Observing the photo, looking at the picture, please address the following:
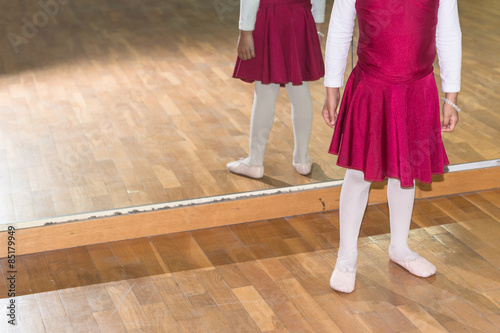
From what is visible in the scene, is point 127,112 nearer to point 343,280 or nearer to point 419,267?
point 343,280

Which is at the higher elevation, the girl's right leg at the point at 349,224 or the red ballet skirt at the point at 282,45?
the red ballet skirt at the point at 282,45

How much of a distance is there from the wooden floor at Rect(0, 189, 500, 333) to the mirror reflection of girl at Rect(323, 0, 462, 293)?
14.9 inches

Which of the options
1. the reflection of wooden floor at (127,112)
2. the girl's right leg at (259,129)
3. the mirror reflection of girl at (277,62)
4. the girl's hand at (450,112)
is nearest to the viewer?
the girl's hand at (450,112)

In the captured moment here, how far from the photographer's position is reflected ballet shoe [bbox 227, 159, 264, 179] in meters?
3.06

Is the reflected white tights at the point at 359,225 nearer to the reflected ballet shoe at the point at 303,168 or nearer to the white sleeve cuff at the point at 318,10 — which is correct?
the reflected ballet shoe at the point at 303,168

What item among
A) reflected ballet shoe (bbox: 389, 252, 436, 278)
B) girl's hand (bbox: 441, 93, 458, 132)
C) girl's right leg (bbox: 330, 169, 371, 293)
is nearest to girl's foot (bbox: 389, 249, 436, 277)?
reflected ballet shoe (bbox: 389, 252, 436, 278)

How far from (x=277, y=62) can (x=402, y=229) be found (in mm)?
804

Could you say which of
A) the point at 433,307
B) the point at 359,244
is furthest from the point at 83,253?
the point at 433,307

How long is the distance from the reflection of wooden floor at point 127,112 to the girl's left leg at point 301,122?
4 centimetres

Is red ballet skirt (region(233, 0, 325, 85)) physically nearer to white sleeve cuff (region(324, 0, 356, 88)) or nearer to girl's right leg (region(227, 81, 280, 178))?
girl's right leg (region(227, 81, 280, 178))

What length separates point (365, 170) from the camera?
233 centimetres

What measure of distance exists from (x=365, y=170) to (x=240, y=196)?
0.77 m

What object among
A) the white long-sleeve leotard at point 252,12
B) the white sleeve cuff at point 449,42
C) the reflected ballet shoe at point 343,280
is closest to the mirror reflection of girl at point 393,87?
the white sleeve cuff at point 449,42

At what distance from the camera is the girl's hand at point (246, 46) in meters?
2.83
